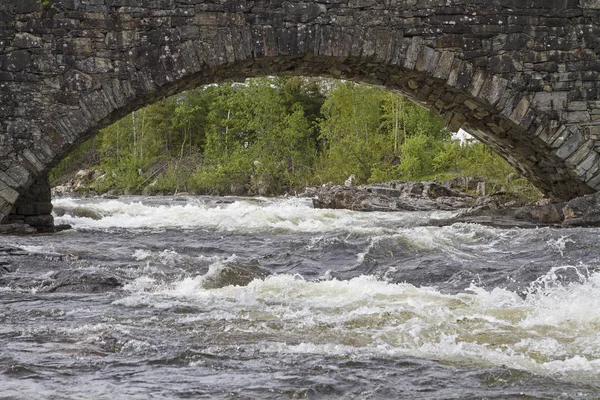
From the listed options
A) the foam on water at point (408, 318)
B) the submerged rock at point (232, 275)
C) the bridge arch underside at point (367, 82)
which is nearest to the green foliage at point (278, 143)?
the bridge arch underside at point (367, 82)

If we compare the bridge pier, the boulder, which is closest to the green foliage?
the boulder

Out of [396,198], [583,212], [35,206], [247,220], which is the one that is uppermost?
[35,206]

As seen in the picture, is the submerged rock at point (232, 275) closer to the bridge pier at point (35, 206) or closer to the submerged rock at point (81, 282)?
the submerged rock at point (81, 282)

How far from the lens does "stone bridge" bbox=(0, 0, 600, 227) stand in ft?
38.5

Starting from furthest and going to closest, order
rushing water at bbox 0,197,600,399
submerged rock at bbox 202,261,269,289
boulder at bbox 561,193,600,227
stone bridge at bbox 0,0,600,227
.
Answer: boulder at bbox 561,193,600,227
stone bridge at bbox 0,0,600,227
submerged rock at bbox 202,261,269,289
rushing water at bbox 0,197,600,399

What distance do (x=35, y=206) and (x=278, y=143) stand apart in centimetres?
2671

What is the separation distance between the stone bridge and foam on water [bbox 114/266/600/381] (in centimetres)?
438

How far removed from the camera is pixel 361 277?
8.80 m

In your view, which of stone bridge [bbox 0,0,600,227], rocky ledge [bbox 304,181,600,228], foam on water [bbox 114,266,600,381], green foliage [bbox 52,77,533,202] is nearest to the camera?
foam on water [bbox 114,266,600,381]

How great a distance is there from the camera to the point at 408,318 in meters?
6.65

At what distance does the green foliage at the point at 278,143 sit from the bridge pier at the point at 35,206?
52.2 ft

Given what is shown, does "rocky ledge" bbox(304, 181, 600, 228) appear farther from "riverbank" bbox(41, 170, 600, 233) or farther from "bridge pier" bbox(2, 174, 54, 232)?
"bridge pier" bbox(2, 174, 54, 232)

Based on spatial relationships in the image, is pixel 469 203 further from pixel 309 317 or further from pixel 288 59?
pixel 309 317

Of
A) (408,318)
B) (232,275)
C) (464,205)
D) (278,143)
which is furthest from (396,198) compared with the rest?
(278,143)
